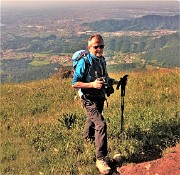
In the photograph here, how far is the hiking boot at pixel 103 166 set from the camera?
17.0ft

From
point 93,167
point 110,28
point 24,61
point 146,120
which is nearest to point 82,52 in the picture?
point 93,167

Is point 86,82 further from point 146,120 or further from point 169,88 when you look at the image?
point 169,88

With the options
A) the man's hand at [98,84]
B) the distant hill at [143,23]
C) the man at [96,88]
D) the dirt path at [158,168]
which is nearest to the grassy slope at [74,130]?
the man at [96,88]

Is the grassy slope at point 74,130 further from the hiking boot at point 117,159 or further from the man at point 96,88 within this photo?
the man at point 96,88

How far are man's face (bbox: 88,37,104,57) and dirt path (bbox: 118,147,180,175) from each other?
1880mm

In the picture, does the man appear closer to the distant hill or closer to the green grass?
the distant hill

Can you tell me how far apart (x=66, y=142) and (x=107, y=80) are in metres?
1.65

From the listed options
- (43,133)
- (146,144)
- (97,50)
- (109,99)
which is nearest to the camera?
(97,50)

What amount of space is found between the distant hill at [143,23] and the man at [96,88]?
156 feet

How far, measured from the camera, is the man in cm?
525

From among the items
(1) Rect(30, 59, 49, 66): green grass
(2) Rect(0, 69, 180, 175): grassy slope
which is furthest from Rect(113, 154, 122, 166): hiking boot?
(1) Rect(30, 59, 49, 66): green grass

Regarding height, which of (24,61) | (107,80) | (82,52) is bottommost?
(24,61)

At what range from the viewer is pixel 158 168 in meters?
4.89

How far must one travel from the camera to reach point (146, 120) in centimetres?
705
